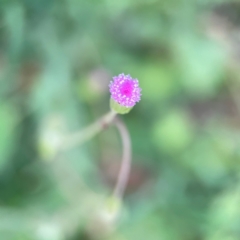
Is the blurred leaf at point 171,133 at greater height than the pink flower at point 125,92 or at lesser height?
greater

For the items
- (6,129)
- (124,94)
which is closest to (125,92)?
(124,94)

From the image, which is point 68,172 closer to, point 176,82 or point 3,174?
point 3,174

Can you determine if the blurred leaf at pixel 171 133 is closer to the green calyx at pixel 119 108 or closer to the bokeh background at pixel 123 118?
the bokeh background at pixel 123 118

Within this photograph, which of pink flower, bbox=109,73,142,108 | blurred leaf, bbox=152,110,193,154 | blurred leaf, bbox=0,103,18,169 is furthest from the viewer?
blurred leaf, bbox=152,110,193,154

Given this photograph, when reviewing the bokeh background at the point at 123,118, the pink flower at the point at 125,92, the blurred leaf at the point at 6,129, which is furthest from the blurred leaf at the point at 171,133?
the pink flower at the point at 125,92

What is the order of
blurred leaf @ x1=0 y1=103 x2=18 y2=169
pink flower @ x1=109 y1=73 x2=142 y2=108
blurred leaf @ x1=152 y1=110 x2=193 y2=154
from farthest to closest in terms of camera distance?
blurred leaf @ x1=152 y1=110 x2=193 y2=154 < blurred leaf @ x1=0 y1=103 x2=18 y2=169 < pink flower @ x1=109 y1=73 x2=142 y2=108

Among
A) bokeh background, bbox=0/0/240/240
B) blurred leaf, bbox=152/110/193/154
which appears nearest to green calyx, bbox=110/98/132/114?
bokeh background, bbox=0/0/240/240

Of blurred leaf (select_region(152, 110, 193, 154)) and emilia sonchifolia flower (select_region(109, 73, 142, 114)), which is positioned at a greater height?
blurred leaf (select_region(152, 110, 193, 154))

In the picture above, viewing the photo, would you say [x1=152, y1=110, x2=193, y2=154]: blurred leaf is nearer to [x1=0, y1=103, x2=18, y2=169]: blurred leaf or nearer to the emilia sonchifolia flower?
[x1=0, y1=103, x2=18, y2=169]: blurred leaf

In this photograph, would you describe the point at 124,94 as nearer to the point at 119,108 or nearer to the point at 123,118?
the point at 119,108
